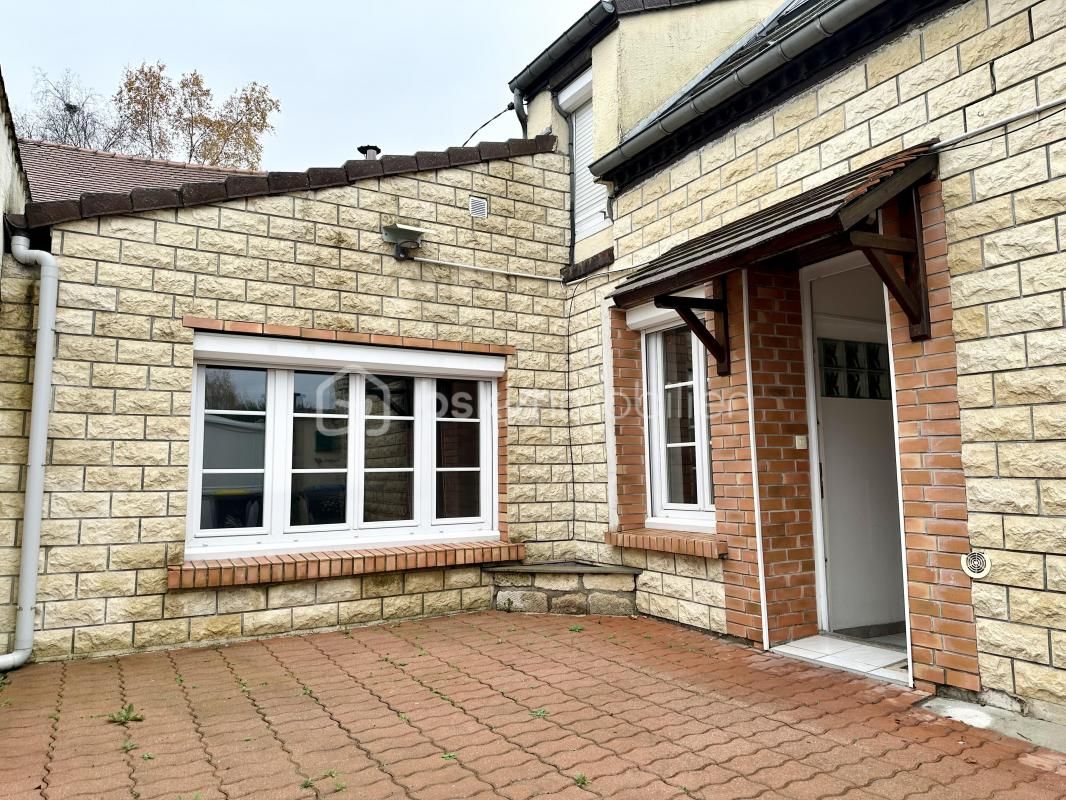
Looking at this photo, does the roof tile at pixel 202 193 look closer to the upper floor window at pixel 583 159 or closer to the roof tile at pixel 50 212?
the roof tile at pixel 50 212

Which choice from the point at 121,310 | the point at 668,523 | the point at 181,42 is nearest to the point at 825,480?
the point at 668,523

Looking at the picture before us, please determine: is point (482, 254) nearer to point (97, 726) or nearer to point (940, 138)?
point (940, 138)

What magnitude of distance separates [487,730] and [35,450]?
347 cm

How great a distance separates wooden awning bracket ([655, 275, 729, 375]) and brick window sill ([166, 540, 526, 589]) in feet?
8.23

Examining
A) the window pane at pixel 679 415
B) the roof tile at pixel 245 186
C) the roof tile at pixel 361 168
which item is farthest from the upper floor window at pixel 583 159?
the roof tile at pixel 245 186

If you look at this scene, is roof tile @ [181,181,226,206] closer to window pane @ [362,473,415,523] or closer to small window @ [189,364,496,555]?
small window @ [189,364,496,555]

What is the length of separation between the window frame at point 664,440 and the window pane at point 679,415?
60 millimetres

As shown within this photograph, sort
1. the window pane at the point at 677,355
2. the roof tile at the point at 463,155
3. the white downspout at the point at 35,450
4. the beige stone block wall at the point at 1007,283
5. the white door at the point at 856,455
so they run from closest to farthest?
the beige stone block wall at the point at 1007,283
the white downspout at the point at 35,450
the white door at the point at 856,455
the window pane at the point at 677,355
the roof tile at the point at 463,155

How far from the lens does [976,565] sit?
3.69 m

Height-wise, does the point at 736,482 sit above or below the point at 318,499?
above

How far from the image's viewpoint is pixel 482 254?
266 inches

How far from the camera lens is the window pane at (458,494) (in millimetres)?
6488

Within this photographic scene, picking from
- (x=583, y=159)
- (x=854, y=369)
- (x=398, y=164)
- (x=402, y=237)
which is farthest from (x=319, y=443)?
(x=854, y=369)

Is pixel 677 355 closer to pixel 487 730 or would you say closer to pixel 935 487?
pixel 935 487
